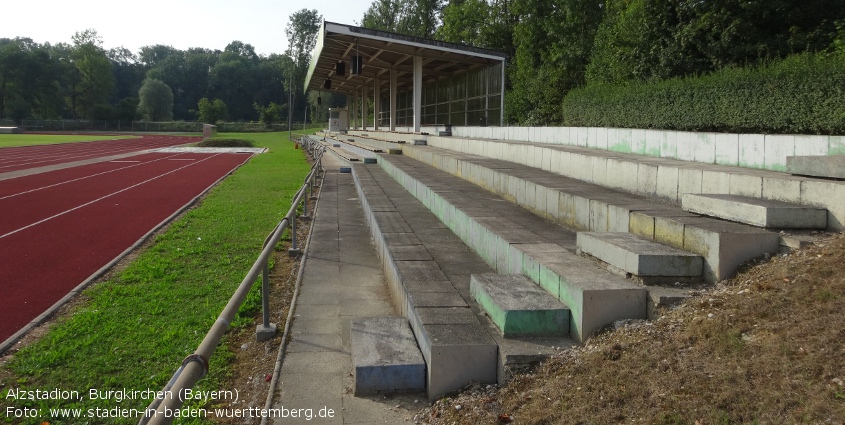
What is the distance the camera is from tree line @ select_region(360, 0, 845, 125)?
1764 cm

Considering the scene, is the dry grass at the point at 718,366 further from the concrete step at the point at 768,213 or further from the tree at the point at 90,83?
the tree at the point at 90,83

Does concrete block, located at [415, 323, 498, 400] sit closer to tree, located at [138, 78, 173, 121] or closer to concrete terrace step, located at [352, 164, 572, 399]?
concrete terrace step, located at [352, 164, 572, 399]

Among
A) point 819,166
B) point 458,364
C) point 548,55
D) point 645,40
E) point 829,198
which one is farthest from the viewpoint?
point 548,55

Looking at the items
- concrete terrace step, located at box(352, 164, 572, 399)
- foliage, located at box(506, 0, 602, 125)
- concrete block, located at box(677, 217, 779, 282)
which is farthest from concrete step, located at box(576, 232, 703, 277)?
foliage, located at box(506, 0, 602, 125)

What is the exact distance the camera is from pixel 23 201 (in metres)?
16.1

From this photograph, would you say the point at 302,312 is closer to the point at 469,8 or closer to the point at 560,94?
the point at 560,94

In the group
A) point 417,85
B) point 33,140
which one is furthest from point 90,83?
point 417,85

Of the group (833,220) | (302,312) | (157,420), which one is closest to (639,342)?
(833,220)

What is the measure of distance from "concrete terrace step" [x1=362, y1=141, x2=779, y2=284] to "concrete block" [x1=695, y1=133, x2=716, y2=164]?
5.46ft

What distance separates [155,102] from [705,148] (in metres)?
109

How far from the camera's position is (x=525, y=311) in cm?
420

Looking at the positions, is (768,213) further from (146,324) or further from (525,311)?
(146,324)

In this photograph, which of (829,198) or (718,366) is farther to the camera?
(829,198)

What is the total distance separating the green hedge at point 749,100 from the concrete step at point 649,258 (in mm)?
6560
